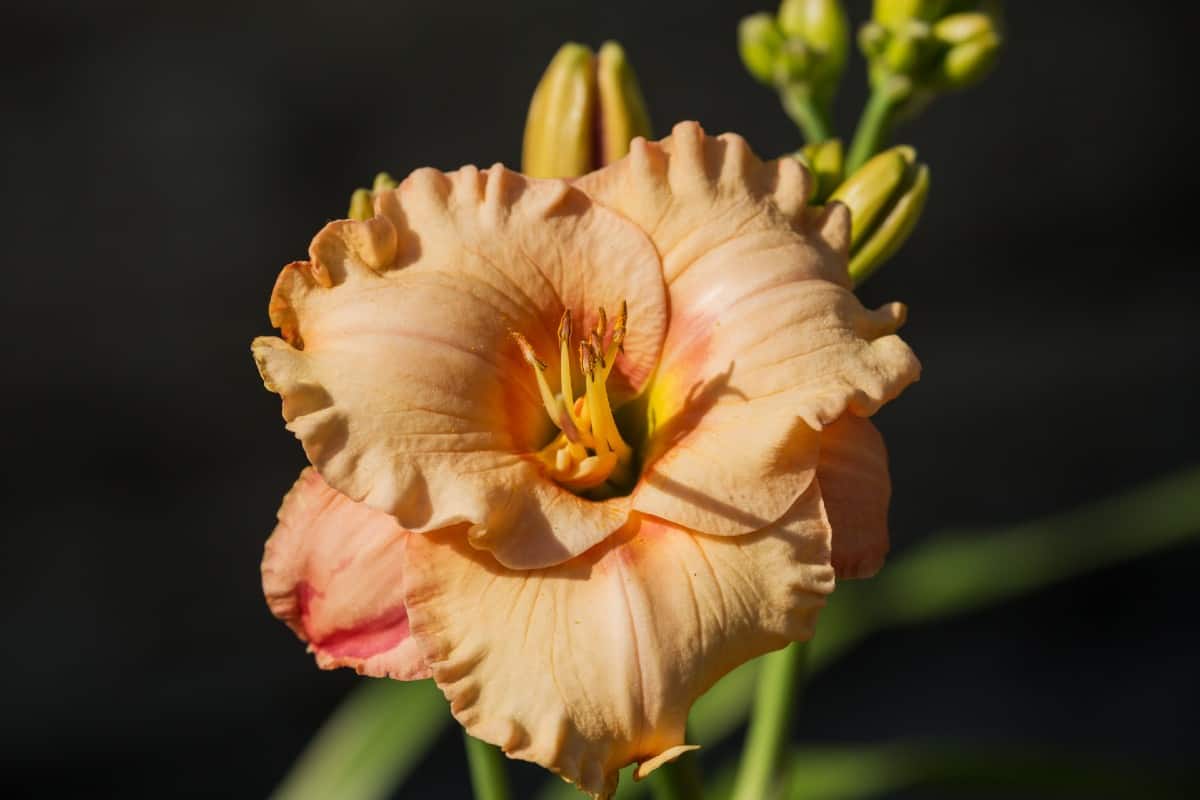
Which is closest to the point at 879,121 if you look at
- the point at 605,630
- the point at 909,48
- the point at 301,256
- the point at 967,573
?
the point at 909,48

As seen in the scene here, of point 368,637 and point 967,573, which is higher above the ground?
point 368,637

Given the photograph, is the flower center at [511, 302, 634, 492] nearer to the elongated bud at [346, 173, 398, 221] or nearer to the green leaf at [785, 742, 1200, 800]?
the elongated bud at [346, 173, 398, 221]

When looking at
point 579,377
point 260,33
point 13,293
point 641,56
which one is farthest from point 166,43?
point 579,377

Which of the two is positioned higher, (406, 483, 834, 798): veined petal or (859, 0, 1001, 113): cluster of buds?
(859, 0, 1001, 113): cluster of buds

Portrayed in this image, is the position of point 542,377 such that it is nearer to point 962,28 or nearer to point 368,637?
point 368,637

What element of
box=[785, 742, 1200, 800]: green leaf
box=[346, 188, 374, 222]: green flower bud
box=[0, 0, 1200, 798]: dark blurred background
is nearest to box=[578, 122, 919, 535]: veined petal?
box=[346, 188, 374, 222]: green flower bud

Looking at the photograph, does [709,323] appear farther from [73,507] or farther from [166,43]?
[73,507]
